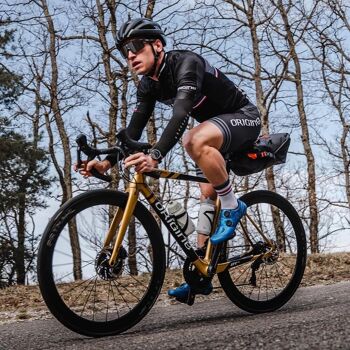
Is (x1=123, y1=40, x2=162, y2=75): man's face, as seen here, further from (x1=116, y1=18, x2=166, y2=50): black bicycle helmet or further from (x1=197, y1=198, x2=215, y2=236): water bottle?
(x1=197, y1=198, x2=215, y2=236): water bottle

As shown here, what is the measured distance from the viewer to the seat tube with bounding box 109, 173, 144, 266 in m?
3.59

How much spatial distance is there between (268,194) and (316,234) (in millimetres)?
→ 14851

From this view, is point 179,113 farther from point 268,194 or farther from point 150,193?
point 268,194

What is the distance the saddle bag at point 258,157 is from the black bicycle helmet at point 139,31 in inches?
41.8

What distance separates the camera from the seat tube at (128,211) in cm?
359

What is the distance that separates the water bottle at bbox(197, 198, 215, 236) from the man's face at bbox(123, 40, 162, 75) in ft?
3.65

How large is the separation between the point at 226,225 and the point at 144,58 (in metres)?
1.31

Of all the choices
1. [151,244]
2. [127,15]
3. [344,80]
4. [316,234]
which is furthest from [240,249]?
[344,80]

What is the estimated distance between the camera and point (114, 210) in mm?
3730

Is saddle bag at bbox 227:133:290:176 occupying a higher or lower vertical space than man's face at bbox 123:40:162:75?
lower

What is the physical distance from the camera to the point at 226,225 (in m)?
4.01

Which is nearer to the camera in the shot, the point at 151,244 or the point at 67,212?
the point at 67,212

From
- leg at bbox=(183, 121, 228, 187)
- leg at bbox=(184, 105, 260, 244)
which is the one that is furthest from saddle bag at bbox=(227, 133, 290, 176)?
leg at bbox=(183, 121, 228, 187)

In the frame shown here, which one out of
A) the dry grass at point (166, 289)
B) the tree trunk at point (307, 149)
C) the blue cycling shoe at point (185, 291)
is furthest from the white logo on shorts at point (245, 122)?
the tree trunk at point (307, 149)
